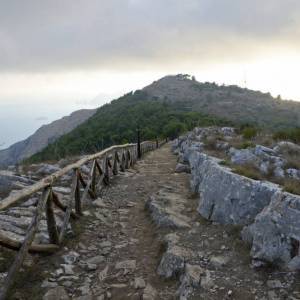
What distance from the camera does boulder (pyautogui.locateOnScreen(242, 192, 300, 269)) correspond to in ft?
19.5

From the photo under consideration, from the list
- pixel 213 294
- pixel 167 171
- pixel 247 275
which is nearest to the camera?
pixel 213 294

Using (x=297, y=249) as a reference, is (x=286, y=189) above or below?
above

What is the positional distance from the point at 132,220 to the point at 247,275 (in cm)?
432

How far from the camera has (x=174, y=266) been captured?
6.54 meters

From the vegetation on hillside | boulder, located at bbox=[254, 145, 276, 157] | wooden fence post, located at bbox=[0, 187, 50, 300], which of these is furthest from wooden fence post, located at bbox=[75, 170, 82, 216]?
the vegetation on hillside

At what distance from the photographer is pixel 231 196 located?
8.03 metres

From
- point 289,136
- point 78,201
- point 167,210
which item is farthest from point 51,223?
point 289,136

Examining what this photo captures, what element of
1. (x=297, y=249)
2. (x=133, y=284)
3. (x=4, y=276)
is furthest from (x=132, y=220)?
(x=297, y=249)

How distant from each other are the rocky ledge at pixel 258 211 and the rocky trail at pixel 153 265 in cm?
21

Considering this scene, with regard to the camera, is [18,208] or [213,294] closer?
[213,294]

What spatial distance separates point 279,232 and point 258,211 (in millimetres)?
1156

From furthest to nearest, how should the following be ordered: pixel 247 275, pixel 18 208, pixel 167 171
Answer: pixel 167 171
pixel 18 208
pixel 247 275

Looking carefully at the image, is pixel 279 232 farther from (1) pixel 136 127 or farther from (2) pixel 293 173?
(1) pixel 136 127

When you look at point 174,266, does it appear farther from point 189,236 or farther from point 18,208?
point 18,208
